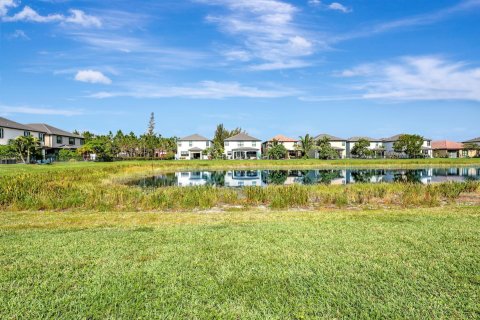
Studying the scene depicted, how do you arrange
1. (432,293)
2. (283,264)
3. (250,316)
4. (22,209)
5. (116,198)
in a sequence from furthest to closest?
(116,198), (22,209), (283,264), (432,293), (250,316)

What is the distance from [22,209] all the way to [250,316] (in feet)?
38.9

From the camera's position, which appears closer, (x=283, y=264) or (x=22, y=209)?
(x=283, y=264)

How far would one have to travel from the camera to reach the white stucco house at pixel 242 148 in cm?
7238

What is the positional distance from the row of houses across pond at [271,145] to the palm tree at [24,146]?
3432cm

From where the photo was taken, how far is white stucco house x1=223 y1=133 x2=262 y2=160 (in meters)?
72.4

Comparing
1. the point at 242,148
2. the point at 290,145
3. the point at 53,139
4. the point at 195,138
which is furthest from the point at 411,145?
the point at 53,139

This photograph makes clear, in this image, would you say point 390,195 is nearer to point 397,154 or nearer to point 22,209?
point 22,209

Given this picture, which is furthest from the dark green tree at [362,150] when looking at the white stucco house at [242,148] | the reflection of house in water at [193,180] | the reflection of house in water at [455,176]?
the reflection of house in water at [193,180]

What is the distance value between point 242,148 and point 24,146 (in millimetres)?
41153

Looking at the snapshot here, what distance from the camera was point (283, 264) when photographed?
200 inches

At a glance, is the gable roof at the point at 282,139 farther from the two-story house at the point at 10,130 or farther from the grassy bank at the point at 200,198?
the grassy bank at the point at 200,198

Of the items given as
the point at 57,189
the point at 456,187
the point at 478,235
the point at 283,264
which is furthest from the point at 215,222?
the point at 456,187

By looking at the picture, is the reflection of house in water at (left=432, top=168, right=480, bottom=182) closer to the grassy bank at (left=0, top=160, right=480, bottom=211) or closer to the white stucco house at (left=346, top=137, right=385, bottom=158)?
the grassy bank at (left=0, top=160, right=480, bottom=211)

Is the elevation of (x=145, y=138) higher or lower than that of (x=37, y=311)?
higher
